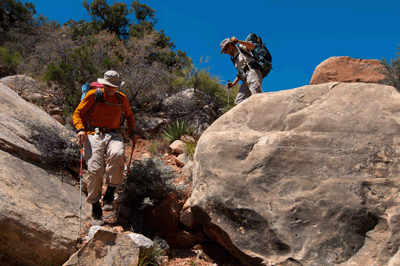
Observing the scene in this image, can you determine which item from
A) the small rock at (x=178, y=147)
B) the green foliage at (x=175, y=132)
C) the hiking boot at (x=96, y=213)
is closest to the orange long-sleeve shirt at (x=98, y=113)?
the hiking boot at (x=96, y=213)

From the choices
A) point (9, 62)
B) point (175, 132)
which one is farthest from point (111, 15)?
point (175, 132)

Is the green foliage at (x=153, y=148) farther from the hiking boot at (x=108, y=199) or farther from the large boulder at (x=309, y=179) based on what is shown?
the large boulder at (x=309, y=179)

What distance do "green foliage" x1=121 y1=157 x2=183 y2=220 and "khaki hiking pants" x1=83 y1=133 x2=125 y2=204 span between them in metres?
0.45

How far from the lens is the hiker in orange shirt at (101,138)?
3738mm

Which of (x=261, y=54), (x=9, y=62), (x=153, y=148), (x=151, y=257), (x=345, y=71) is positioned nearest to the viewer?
(x=151, y=257)

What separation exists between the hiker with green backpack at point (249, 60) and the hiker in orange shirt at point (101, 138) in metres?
2.39

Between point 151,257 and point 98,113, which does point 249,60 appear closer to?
point 98,113

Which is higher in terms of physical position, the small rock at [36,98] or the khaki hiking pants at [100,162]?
the small rock at [36,98]

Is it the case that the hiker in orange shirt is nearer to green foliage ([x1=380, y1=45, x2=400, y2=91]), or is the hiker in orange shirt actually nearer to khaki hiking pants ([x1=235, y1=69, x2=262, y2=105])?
khaki hiking pants ([x1=235, y1=69, x2=262, y2=105])

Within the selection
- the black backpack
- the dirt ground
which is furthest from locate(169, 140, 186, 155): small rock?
the black backpack

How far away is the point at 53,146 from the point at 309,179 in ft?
11.7

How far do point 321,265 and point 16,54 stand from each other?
41.2 ft

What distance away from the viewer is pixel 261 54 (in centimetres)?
567

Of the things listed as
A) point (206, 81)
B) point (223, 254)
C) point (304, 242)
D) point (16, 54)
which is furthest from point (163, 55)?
point (304, 242)
